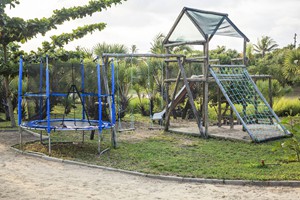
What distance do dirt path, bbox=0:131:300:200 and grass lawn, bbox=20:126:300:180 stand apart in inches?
19.4

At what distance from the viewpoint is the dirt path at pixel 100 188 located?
5.60m

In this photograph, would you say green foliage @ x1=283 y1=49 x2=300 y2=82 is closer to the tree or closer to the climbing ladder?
the climbing ladder

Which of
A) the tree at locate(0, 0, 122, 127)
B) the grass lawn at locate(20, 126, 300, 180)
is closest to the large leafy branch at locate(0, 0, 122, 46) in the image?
the tree at locate(0, 0, 122, 127)

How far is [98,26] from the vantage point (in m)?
14.7

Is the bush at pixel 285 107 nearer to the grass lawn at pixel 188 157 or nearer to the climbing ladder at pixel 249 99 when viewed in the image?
the climbing ladder at pixel 249 99

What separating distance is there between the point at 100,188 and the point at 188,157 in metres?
2.80

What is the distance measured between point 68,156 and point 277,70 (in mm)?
24353

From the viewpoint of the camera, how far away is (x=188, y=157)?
328 inches

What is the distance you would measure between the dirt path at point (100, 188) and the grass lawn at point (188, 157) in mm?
492

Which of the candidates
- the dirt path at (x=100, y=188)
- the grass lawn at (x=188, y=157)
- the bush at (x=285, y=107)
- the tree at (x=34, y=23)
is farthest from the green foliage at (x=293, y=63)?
the dirt path at (x=100, y=188)

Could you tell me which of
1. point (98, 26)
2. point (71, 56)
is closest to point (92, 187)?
point (71, 56)

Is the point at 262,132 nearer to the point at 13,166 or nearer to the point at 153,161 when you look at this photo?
the point at 153,161

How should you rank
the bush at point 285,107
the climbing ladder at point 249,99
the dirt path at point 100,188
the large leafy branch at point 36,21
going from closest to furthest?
the dirt path at point 100,188, the climbing ladder at point 249,99, the large leafy branch at point 36,21, the bush at point 285,107

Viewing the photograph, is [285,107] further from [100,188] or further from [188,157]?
[100,188]
